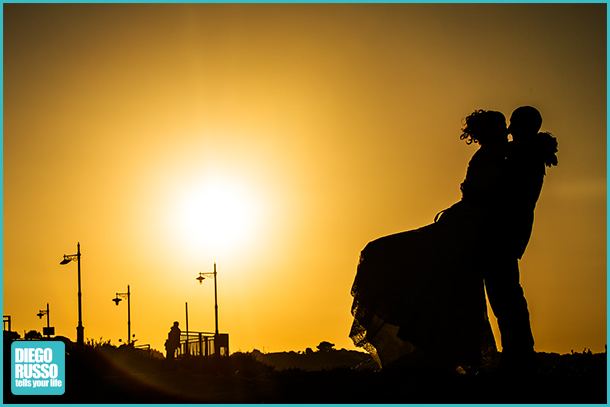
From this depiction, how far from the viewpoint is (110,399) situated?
9055 millimetres

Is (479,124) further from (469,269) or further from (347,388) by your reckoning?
(347,388)

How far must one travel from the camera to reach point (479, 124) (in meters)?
9.35

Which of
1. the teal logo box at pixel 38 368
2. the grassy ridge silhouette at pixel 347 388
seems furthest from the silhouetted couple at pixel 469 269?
the teal logo box at pixel 38 368

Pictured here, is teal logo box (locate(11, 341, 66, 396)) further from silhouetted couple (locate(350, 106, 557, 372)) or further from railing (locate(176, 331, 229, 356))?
railing (locate(176, 331, 229, 356))

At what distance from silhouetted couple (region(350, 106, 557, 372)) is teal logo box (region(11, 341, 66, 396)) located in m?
3.95

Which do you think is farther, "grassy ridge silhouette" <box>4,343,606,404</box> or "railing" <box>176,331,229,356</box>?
"railing" <box>176,331,229,356</box>

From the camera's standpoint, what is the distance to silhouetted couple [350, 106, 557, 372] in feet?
29.5

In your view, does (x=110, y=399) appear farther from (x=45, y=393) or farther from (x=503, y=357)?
(x=503, y=357)

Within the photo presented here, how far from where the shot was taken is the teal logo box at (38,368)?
31.4 feet

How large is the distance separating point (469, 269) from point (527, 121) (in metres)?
1.96

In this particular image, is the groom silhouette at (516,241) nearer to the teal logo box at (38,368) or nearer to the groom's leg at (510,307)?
the groom's leg at (510,307)

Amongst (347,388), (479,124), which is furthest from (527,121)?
(347,388)

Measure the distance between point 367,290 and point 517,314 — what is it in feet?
6.51

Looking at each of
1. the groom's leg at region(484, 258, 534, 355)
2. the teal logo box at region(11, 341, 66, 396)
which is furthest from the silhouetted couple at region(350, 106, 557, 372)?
the teal logo box at region(11, 341, 66, 396)
